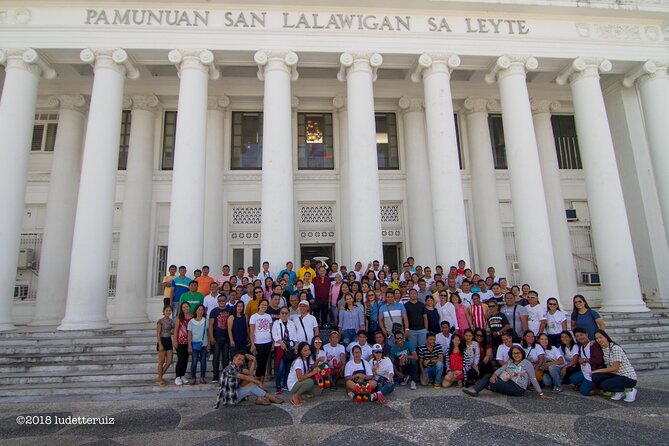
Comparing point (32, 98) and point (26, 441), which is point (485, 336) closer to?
point (26, 441)

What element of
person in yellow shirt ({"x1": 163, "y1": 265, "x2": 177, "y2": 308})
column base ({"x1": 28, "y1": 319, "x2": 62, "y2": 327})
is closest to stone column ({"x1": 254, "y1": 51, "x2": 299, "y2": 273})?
person in yellow shirt ({"x1": 163, "y1": 265, "x2": 177, "y2": 308})

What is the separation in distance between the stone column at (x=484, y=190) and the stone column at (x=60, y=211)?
46.8 feet

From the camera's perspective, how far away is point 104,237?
11.4 m

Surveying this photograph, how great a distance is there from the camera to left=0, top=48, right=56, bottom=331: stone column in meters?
11.1

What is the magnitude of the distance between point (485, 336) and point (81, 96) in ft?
49.8

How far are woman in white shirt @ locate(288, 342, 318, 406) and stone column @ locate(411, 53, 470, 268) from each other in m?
5.83

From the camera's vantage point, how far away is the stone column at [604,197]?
12273mm

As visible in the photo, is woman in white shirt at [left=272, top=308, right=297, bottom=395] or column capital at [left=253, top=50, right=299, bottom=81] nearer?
woman in white shirt at [left=272, top=308, right=297, bottom=395]

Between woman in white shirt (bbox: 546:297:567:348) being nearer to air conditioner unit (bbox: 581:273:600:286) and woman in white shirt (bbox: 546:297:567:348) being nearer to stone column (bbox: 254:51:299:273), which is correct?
stone column (bbox: 254:51:299:273)

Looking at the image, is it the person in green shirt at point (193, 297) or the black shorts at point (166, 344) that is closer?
the black shorts at point (166, 344)

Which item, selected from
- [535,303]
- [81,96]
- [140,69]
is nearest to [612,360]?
[535,303]

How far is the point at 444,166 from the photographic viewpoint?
1230 centimetres

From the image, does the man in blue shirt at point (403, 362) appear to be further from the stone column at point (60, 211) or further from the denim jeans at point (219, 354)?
the stone column at point (60, 211)

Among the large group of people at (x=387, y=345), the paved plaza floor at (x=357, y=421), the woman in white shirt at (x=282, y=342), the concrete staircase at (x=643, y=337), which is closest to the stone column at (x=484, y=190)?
the concrete staircase at (x=643, y=337)
